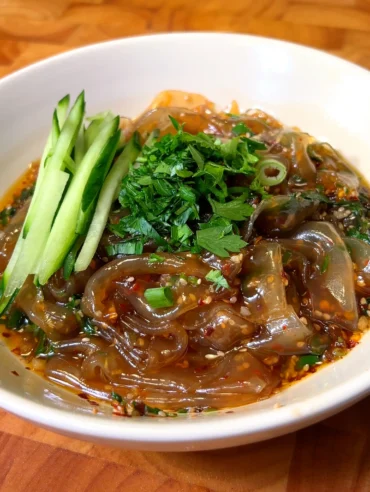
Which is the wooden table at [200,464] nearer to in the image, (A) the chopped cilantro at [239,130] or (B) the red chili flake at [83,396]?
(B) the red chili flake at [83,396]

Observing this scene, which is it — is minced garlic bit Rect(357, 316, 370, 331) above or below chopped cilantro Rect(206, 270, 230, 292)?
below

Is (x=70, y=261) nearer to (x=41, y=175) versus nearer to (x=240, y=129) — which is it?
(x=41, y=175)

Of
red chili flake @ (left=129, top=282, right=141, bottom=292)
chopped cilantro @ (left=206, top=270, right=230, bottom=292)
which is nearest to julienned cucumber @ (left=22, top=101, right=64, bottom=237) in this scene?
red chili flake @ (left=129, top=282, right=141, bottom=292)

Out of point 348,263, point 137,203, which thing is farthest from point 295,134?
point 137,203

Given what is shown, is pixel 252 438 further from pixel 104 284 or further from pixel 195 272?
pixel 104 284

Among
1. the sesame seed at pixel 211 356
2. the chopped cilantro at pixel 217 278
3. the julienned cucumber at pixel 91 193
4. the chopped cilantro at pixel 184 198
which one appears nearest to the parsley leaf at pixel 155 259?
the chopped cilantro at pixel 184 198

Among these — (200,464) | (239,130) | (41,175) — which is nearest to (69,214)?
(41,175)

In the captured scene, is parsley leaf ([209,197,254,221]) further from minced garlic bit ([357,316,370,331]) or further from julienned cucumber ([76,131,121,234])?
minced garlic bit ([357,316,370,331])
